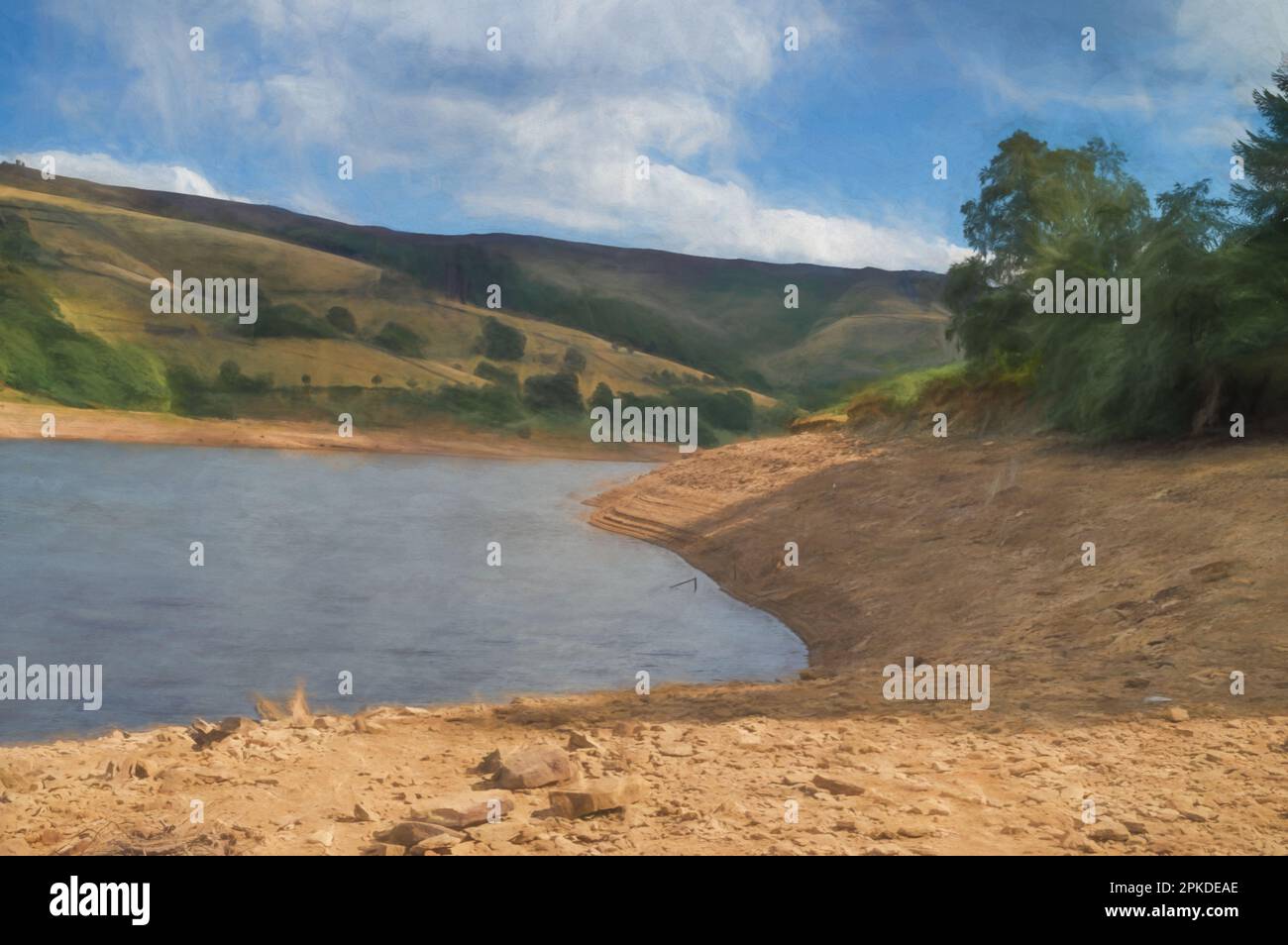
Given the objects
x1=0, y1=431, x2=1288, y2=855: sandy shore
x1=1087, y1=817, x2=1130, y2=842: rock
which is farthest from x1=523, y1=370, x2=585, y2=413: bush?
x1=1087, y1=817, x2=1130, y2=842: rock

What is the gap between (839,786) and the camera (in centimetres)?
666

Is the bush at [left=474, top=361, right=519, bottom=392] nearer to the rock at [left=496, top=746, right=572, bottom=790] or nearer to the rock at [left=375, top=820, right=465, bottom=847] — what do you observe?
the rock at [left=496, top=746, right=572, bottom=790]

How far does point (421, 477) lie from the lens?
4516cm

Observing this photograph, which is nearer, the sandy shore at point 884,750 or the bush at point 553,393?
the sandy shore at point 884,750

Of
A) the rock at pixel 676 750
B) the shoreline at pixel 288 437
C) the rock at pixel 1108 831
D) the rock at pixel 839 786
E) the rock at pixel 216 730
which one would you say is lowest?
the rock at pixel 216 730

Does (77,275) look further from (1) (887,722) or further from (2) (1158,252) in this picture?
(1) (887,722)

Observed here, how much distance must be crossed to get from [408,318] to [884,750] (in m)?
71.8

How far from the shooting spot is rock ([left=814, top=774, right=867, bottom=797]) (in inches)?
259

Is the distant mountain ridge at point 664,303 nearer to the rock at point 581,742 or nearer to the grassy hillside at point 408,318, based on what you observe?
the grassy hillside at point 408,318

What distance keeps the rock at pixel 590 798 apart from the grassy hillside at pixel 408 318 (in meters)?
44.1

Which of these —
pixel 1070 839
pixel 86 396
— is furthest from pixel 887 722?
pixel 86 396

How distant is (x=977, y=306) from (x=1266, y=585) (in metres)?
18.4

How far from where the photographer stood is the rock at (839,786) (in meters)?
6.57

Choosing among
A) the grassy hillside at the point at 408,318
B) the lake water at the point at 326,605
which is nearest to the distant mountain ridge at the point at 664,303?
the grassy hillside at the point at 408,318
